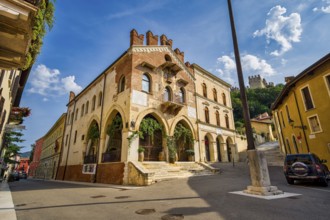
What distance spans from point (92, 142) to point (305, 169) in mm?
19590

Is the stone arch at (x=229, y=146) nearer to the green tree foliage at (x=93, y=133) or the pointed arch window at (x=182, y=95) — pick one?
the pointed arch window at (x=182, y=95)

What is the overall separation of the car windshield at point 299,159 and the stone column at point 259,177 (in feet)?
13.4

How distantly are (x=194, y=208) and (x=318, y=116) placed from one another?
15.9 metres

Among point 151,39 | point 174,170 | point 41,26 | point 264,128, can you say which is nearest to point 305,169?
point 174,170

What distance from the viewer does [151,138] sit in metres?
16.6

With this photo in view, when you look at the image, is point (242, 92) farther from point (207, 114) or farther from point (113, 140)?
point (207, 114)

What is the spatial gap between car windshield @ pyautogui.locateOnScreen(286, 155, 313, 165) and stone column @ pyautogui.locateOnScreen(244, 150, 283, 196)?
4080 mm

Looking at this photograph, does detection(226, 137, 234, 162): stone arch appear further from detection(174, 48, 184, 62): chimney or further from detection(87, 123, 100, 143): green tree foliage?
detection(87, 123, 100, 143): green tree foliage


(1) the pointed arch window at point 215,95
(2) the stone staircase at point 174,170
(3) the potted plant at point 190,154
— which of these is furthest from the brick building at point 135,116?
(1) the pointed arch window at point 215,95

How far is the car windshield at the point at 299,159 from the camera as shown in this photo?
29.5 feet

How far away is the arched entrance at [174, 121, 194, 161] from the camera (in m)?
17.8

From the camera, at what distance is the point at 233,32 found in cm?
790

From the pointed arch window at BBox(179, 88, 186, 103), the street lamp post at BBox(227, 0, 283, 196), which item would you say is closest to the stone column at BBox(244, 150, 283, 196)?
the street lamp post at BBox(227, 0, 283, 196)

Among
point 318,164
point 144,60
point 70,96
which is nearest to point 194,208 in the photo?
point 318,164
